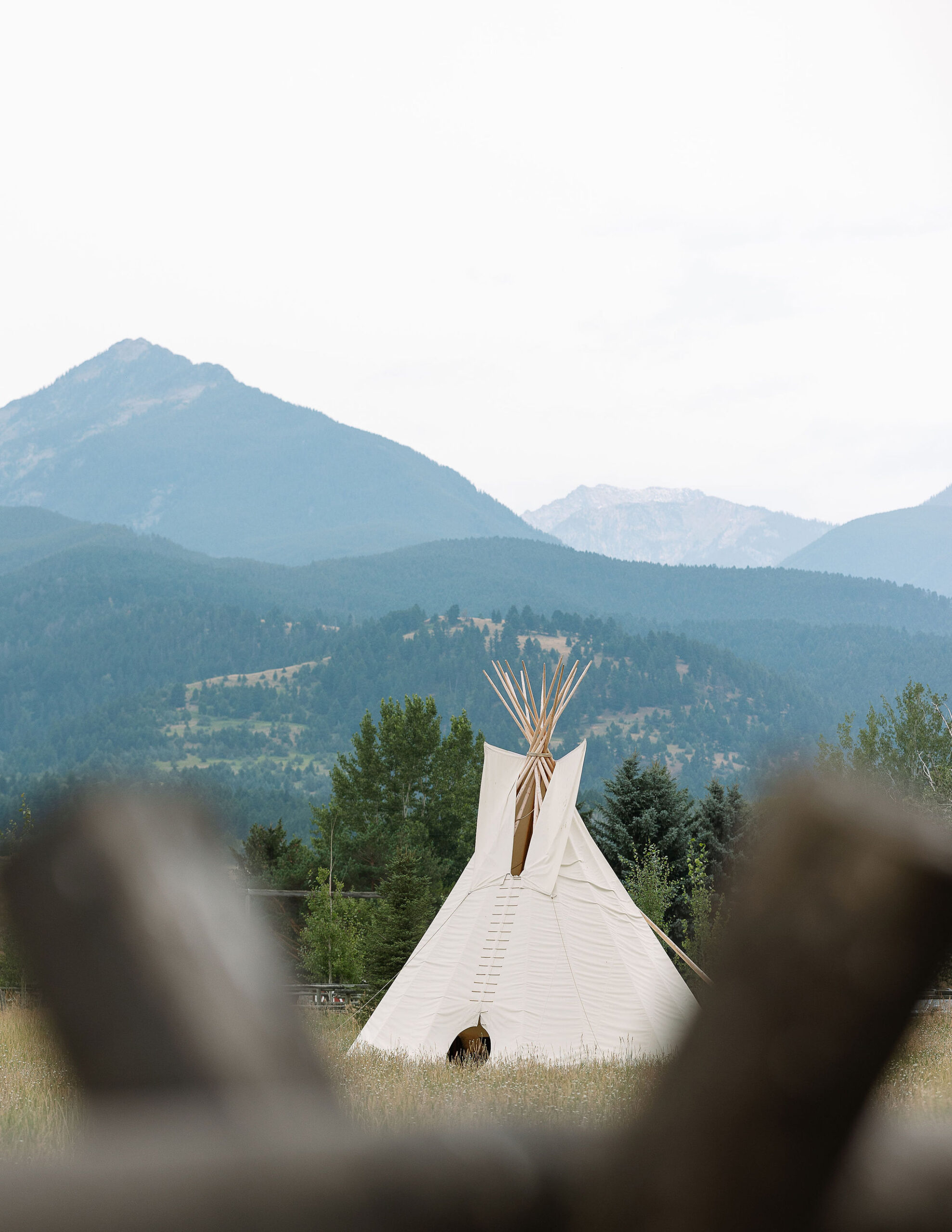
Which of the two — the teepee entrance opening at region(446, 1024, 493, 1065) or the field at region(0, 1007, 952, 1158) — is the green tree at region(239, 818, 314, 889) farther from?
the field at region(0, 1007, 952, 1158)

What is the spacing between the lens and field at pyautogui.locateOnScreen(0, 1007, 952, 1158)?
61 centimetres

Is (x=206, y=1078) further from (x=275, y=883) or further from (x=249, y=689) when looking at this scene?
(x=249, y=689)

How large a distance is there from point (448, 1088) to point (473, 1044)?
7.99 metres

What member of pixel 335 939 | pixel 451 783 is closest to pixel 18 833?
pixel 335 939

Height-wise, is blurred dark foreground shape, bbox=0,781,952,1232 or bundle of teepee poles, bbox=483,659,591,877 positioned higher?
blurred dark foreground shape, bbox=0,781,952,1232

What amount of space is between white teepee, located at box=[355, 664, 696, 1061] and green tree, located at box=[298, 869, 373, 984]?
1049 cm

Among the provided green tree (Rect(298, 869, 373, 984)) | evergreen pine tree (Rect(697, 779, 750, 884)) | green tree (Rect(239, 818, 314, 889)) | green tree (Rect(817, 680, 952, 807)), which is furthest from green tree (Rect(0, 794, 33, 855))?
green tree (Rect(817, 680, 952, 807))

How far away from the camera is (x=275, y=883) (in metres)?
43.2

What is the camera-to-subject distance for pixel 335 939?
1061 inches

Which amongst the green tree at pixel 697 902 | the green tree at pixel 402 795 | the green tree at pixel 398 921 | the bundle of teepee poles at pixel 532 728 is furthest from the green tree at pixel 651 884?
the green tree at pixel 402 795

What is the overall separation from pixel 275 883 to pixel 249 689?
152908 mm

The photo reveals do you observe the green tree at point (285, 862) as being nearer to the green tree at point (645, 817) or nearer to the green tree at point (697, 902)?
the green tree at point (645, 817)

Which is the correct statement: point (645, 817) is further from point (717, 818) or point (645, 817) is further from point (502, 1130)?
point (502, 1130)

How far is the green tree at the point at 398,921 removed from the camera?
26297mm
